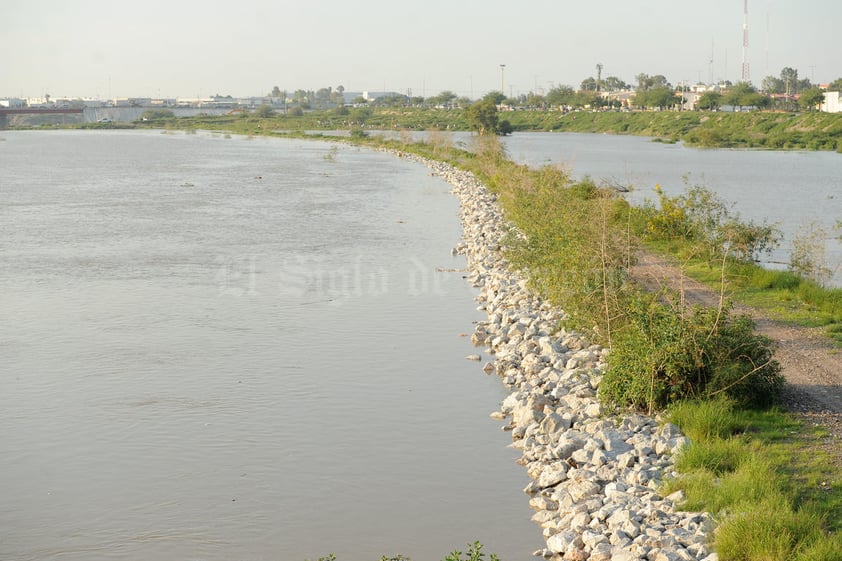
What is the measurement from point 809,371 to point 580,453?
347 centimetres

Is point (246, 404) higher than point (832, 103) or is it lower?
lower

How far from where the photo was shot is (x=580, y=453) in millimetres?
8961

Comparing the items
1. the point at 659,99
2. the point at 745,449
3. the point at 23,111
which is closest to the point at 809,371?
the point at 745,449

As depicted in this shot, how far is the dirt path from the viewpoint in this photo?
30.4 ft

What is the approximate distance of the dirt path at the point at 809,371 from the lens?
9258 mm

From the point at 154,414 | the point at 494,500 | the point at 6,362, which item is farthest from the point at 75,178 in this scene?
the point at 494,500

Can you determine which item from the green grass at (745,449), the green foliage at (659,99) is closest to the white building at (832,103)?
the green foliage at (659,99)

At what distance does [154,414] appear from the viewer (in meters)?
11.0

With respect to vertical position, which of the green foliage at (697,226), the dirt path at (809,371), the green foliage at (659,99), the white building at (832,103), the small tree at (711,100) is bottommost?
the dirt path at (809,371)

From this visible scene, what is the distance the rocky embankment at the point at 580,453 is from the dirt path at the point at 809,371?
1435 mm

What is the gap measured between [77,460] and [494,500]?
433cm

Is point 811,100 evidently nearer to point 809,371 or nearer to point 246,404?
point 809,371

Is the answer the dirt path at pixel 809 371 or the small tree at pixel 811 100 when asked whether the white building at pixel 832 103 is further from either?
the dirt path at pixel 809 371

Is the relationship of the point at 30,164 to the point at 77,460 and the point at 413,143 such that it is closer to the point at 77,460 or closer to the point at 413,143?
the point at 413,143
